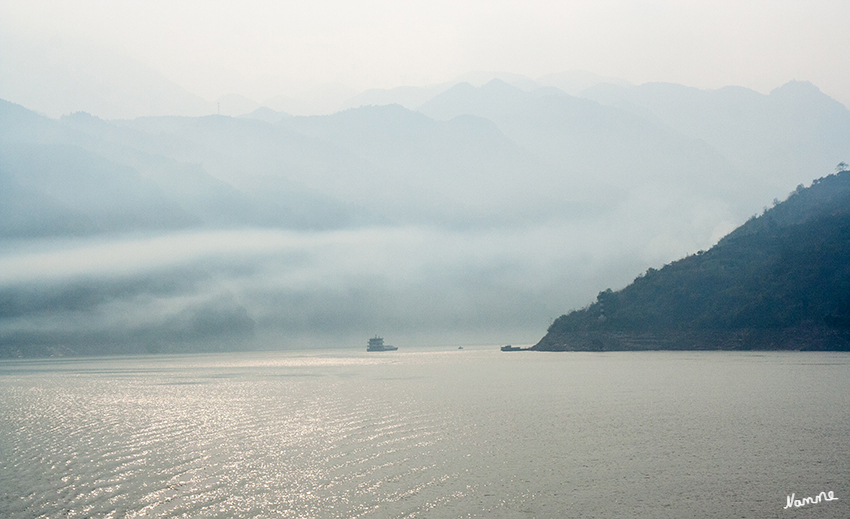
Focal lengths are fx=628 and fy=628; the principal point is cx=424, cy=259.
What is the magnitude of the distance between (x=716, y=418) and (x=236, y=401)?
4930cm

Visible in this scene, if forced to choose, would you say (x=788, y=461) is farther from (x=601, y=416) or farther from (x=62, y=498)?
(x=62, y=498)

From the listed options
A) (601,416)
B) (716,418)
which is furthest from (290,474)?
(716,418)

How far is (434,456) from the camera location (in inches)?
1460

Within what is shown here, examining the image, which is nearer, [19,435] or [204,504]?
[204,504]

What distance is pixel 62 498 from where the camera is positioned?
28.4m

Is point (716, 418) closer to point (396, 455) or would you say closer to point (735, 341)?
point (396, 455)

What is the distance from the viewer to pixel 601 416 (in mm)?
53969

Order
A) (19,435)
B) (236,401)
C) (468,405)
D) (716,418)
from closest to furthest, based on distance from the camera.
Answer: (19,435)
(716,418)
(468,405)
(236,401)

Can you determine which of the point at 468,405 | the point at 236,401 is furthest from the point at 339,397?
the point at 468,405

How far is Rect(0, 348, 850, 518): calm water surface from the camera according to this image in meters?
27.1

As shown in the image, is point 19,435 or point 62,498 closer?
point 62,498

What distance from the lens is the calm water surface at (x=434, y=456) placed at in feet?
88.9

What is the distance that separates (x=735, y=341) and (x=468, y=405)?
163 meters

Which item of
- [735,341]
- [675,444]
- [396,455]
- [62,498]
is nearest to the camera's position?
[62,498]
